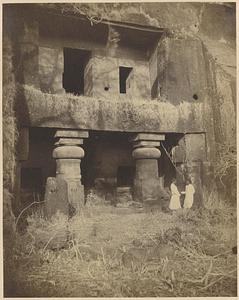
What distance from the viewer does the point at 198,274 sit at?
A: 376 centimetres

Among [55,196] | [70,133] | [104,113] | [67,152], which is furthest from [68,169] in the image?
[104,113]

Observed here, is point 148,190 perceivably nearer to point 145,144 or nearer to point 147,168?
point 147,168

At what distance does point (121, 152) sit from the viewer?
349 inches

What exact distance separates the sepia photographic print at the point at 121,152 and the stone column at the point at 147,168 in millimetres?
24

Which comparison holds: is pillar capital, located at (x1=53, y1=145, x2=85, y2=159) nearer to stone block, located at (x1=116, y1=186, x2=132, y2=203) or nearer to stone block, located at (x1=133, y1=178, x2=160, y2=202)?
stone block, located at (x1=133, y1=178, x2=160, y2=202)

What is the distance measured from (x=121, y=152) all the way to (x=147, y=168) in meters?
2.05

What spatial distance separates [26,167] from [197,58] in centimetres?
490

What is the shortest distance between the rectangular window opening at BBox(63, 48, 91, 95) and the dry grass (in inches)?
188

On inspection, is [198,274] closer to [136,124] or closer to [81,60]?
[136,124]

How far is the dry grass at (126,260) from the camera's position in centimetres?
349

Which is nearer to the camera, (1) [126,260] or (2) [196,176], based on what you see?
(1) [126,260]

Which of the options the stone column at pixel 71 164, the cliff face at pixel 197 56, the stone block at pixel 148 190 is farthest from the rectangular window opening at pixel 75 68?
the stone block at pixel 148 190

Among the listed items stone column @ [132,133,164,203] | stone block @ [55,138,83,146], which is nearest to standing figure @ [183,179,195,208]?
stone column @ [132,133,164,203]

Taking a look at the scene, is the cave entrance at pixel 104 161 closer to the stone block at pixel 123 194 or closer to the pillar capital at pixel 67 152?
the stone block at pixel 123 194
